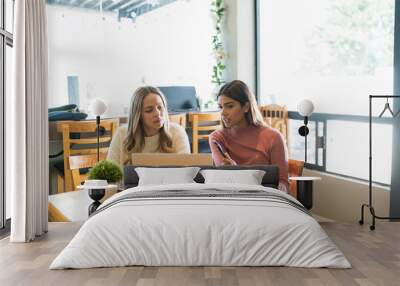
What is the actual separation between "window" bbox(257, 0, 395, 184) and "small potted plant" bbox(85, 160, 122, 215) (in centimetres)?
199

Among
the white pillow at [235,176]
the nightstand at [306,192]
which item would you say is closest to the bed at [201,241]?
the white pillow at [235,176]

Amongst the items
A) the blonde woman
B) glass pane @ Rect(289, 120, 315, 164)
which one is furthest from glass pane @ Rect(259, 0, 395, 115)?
the blonde woman

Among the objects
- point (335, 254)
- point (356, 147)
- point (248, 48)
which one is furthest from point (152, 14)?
point (335, 254)

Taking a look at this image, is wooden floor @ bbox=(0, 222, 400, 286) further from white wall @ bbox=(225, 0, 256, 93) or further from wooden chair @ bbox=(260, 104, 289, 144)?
white wall @ bbox=(225, 0, 256, 93)

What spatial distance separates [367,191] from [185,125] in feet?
6.91

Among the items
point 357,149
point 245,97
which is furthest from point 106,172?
point 357,149

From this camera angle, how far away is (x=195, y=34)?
27.1ft

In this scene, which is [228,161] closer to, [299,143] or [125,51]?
[299,143]

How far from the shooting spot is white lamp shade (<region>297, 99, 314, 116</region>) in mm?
7582

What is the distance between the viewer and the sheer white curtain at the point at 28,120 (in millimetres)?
6324

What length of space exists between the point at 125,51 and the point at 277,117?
185 centimetres

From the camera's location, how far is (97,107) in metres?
7.57

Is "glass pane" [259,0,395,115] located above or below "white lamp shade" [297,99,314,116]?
above

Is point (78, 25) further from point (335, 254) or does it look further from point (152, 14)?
point (335, 254)
